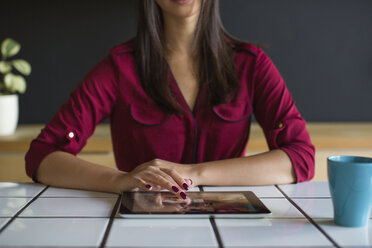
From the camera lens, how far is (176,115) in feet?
5.19

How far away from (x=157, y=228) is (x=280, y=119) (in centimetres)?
81

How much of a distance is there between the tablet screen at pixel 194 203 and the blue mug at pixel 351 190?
135mm

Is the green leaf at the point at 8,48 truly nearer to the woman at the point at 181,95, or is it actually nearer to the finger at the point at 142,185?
the woman at the point at 181,95

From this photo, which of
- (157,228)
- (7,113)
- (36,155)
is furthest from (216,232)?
(7,113)

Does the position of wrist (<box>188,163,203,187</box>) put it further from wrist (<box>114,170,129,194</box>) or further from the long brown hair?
the long brown hair

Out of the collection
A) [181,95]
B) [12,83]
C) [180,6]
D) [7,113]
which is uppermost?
[180,6]

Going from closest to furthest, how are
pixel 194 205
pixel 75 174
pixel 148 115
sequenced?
pixel 194 205 → pixel 75 174 → pixel 148 115

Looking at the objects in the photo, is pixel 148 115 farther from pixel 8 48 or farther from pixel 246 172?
pixel 8 48

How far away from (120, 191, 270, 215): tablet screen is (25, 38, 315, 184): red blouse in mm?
529

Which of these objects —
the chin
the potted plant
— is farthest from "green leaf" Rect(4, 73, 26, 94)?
the chin

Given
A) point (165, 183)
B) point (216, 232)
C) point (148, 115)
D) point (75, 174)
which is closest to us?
point (216, 232)

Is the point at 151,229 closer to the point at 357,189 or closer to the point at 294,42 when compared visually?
the point at 357,189

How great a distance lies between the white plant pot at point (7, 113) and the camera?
236 cm

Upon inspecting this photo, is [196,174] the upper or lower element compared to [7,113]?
upper
